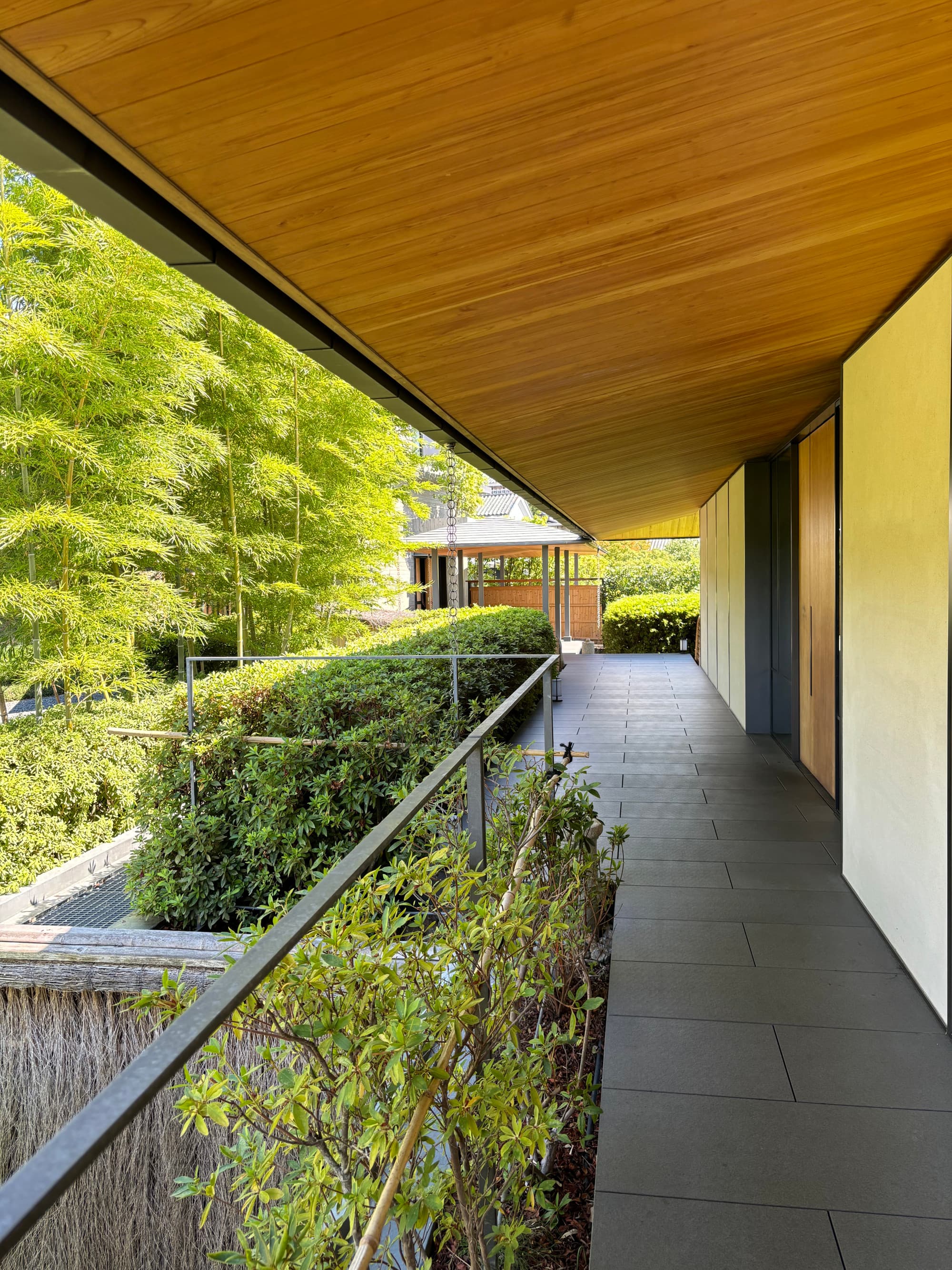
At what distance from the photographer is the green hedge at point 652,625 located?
16.7m

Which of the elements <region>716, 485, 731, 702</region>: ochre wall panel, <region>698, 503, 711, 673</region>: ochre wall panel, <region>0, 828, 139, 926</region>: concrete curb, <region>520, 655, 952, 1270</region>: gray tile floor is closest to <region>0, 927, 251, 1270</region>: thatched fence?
<region>520, 655, 952, 1270</region>: gray tile floor

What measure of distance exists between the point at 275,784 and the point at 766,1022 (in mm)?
3145

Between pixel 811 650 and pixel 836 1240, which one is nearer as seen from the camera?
pixel 836 1240

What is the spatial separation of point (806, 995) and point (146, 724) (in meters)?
5.88

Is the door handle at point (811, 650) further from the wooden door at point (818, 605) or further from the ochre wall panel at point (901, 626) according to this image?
the ochre wall panel at point (901, 626)

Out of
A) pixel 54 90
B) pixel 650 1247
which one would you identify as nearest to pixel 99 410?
pixel 54 90

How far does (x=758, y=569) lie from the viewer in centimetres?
732

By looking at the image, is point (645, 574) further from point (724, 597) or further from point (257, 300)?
point (257, 300)

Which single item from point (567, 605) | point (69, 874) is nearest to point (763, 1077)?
point (69, 874)

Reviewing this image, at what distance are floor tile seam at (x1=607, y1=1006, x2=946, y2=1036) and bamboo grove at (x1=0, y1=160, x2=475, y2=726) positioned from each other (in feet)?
17.1

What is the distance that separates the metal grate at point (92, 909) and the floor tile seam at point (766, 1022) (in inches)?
144

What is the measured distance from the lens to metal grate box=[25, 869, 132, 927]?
17.7ft

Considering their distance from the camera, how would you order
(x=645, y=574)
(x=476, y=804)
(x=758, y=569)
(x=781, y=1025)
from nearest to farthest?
(x=476, y=804) < (x=781, y=1025) < (x=758, y=569) < (x=645, y=574)

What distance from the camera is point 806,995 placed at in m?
2.89
